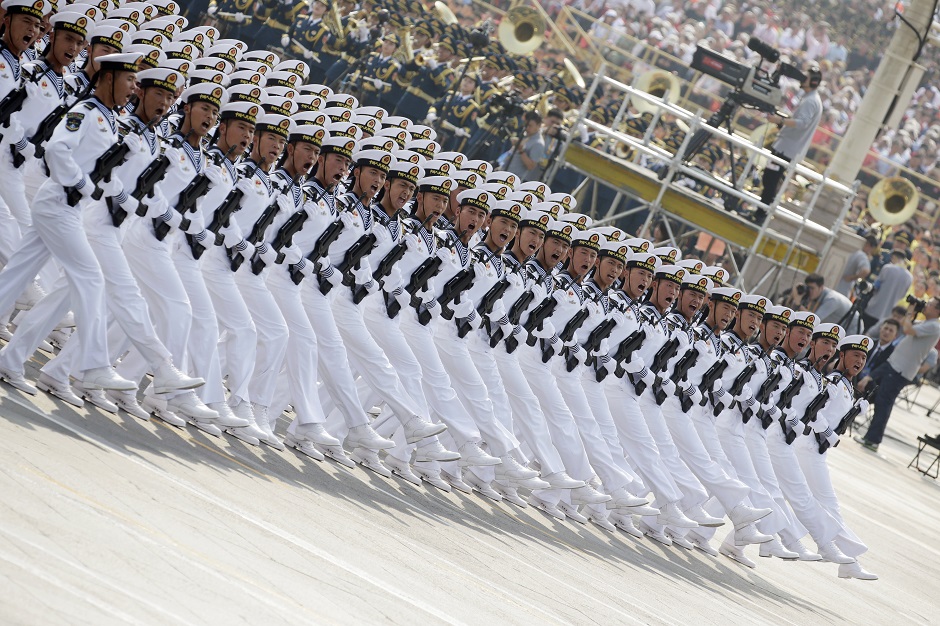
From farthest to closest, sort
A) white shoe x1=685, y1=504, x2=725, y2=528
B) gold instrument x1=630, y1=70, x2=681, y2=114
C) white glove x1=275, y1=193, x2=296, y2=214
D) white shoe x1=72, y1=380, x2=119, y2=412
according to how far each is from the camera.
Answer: gold instrument x1=630, y1=70, x2=681, y2=114 → white shoe x1=685, y1=504, x2=725, y2=528 → white glove x1=275, y1=193, x2=296, y2=214 → white shoe x1=72, y1=380, x2=119, y2=412

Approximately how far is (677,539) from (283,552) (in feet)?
18.3

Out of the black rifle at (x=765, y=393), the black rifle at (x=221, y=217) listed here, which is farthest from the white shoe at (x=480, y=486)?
the black rifle at (x=221, y=217)

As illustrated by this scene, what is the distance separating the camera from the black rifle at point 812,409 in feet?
42.5

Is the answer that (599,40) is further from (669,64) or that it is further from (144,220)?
(144,220)

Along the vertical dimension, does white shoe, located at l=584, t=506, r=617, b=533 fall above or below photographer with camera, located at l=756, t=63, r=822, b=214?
below

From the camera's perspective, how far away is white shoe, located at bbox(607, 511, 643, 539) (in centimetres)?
1185

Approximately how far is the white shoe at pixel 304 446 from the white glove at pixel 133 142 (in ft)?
7.72

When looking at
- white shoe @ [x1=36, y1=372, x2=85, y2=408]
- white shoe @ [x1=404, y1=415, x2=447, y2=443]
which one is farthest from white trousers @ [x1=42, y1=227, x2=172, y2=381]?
white shoe @ [x1=404, y1=415, x2=447, y2=443]

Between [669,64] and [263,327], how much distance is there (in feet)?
82.6

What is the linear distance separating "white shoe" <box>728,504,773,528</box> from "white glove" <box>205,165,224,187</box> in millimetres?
5477

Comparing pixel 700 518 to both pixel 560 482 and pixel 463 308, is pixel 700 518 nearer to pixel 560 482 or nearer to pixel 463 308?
pixel 560 482

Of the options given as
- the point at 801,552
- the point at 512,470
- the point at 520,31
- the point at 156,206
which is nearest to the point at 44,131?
the point at 156,206

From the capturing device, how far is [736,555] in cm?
1258

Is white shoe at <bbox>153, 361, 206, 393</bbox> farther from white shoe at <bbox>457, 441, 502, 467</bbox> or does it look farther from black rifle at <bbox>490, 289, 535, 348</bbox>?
black rifle at <bbox>490, 289, 535, 348</bbox>
